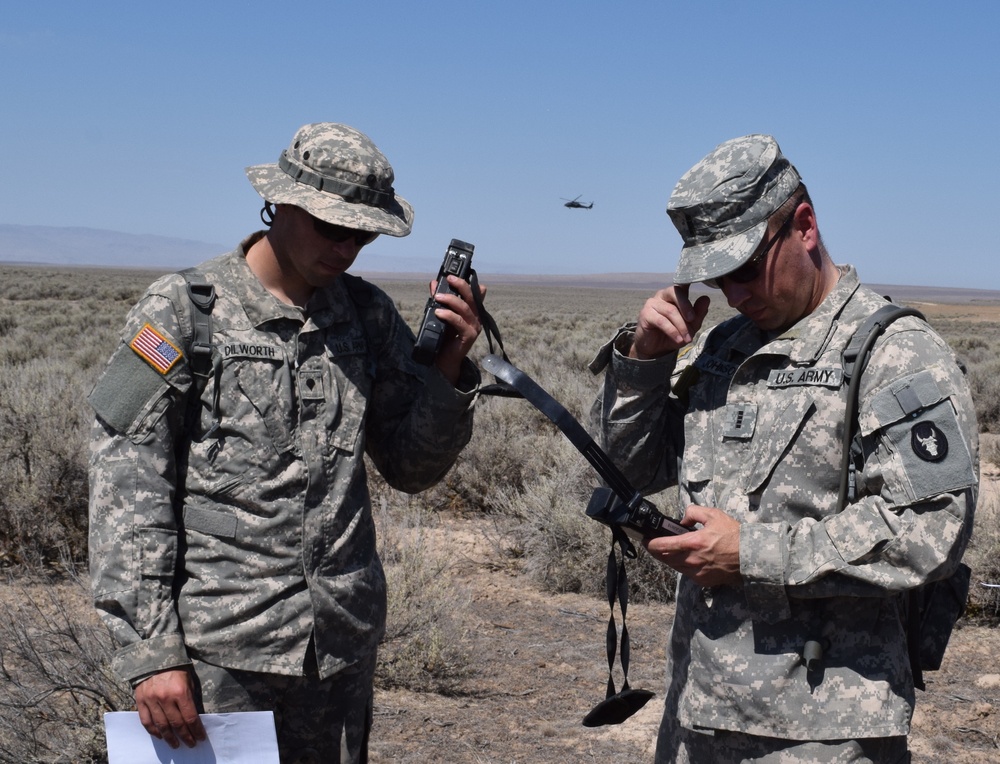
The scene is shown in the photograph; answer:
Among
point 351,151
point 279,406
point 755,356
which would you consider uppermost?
point 351,151

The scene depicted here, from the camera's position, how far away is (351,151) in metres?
2.56

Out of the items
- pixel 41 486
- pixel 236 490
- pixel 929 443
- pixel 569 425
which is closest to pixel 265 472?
pixel 236 490

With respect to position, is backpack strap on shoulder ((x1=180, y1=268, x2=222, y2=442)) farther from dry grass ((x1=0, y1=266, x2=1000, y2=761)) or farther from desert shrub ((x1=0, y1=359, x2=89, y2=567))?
desert shrub ((x1=0, y1=359, x2=89, y2=567))

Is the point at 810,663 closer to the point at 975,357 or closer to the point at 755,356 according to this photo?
the point at 755,356

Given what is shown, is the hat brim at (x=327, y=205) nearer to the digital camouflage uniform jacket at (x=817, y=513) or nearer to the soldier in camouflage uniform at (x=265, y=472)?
the soldier in camouflage uniform at (x=265, y=472)

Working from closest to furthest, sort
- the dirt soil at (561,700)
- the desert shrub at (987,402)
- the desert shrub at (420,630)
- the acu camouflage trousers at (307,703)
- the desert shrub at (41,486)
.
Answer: the acu camouflage trousers at (307,703), the dirt soil at (561,700), the desert shrub at (420,630), the desert shrub at (41,486), the desert shrub at (987,402)

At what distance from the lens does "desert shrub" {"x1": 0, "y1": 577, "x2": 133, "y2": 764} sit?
367 cm

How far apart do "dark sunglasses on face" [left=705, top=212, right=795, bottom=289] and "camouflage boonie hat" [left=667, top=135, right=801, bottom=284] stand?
1.5 inches

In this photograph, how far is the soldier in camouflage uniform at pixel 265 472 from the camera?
7.54 ft

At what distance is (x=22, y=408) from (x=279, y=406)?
6.15 meters

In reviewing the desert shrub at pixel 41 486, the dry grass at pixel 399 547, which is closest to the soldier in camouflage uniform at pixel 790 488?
the dry grass at pixel 399 547

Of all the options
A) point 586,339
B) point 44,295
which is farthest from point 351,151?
A: point 44,295

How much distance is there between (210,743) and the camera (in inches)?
91.3

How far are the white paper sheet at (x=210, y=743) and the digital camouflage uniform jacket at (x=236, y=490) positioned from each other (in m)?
0.13
